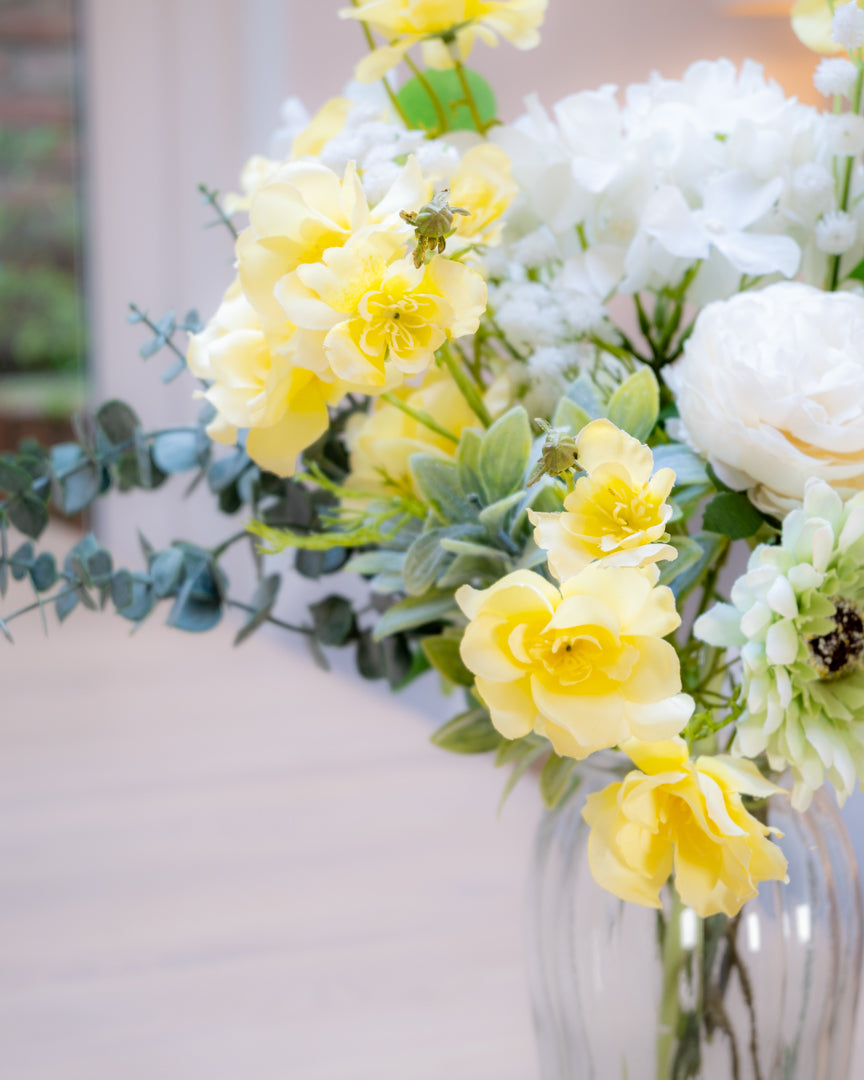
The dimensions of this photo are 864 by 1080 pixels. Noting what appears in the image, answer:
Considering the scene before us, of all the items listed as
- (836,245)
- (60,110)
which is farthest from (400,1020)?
(60,110)

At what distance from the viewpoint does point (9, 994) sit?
2.06ft

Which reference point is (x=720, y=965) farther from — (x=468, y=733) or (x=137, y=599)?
(x=137, y=599)

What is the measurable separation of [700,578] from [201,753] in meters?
0.69

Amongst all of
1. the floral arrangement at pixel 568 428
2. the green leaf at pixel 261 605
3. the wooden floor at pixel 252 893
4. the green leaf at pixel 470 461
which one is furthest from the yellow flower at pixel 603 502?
the wooden floor at pixel 252 893

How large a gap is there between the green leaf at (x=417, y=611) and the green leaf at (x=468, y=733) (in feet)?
0.16

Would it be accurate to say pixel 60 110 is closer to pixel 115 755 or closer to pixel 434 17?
pixel 115 755

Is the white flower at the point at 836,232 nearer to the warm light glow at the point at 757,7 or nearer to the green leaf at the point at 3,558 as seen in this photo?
the green leaf at the point at 3,558

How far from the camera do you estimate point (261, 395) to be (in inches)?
13.2

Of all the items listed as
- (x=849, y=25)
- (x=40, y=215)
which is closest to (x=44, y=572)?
(x=849, y=25)

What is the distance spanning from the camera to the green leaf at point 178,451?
0.46 m

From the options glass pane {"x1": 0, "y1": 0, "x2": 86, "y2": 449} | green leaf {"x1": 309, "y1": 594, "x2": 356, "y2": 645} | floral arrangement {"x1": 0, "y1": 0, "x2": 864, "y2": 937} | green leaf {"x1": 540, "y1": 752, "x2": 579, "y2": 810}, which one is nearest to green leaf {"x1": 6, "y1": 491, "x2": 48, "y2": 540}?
floral arrangement {"x1": 0, "y1": 0, "x2": 864, "y2": 937}

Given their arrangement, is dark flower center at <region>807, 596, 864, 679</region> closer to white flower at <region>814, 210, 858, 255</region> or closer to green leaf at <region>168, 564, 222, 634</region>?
white flower at <region>814, 210, 858, 255</region>

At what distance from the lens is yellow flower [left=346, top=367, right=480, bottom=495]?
0.41m

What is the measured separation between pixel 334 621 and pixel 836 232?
23 centimetres
